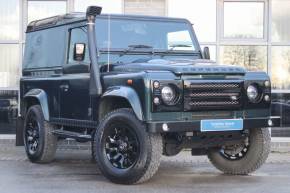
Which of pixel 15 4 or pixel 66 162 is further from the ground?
pixel 15 4

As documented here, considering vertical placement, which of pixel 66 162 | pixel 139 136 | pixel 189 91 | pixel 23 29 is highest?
pixel 23 29

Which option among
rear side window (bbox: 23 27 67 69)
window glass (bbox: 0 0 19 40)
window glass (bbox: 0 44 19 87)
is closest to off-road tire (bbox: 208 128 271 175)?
rear side window (bbox: 23 27 67 69)

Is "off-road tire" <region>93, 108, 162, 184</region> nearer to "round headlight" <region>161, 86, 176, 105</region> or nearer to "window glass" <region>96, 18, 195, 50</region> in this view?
"round headlight" <region>161, 86, 176, 105</region>

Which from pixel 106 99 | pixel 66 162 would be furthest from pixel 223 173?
pixel 66 162

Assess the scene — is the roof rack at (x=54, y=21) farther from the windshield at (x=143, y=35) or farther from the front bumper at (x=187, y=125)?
the front bumper at (x=187, y=125)

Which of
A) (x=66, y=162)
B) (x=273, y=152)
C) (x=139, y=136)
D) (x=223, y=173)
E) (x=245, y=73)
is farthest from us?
(x=273, y=152)

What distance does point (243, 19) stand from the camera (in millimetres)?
13656

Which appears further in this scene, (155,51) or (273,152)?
(273,152)

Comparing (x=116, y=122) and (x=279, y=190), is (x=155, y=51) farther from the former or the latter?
(x=279, y=190)

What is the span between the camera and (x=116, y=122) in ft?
27.2

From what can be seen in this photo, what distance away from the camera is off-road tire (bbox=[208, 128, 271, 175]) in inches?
352

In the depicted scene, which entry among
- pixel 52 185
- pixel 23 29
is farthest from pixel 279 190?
pixel 23 29

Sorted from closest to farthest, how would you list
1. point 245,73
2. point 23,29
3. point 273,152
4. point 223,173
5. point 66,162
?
point 245,73, point 223,173, point 66,162, point 273,152, point 23,29

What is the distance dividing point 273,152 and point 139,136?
5.37 meters
